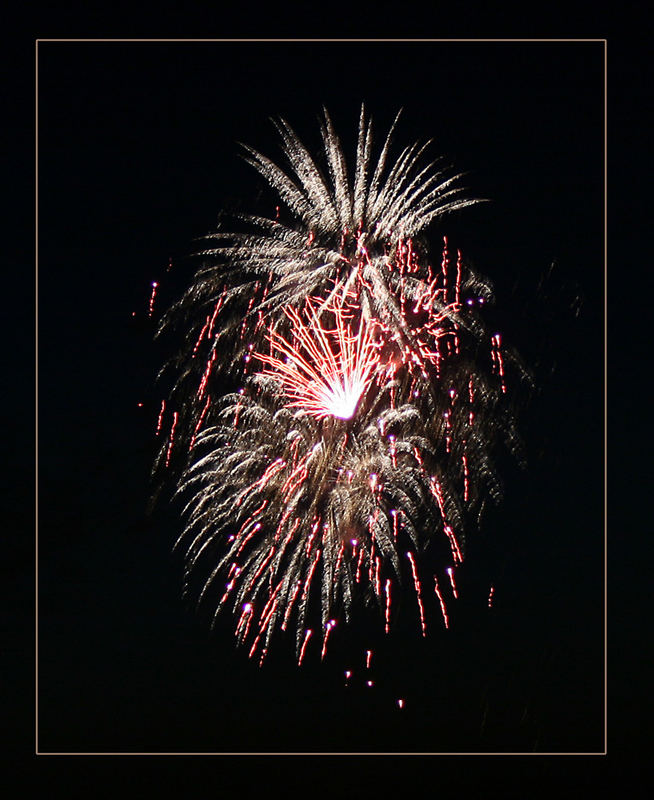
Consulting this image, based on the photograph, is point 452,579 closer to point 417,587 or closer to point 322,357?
point 417,587

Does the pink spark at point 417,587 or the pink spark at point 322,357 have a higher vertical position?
the pink spark at point 322,357

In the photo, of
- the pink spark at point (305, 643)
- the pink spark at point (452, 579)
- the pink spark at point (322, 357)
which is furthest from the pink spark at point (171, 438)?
the pink spark at point (452, 579)

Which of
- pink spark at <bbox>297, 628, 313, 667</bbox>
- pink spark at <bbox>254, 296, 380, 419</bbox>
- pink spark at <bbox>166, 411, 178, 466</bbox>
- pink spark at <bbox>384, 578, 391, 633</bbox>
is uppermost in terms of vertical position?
pink spark at <bbox>254, 296, 380, 419</bbox>

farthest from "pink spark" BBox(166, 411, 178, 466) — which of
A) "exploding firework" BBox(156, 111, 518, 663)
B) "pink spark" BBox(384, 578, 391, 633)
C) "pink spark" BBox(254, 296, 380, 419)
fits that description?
"pink spark" BBox(384, 578, 391, 633)

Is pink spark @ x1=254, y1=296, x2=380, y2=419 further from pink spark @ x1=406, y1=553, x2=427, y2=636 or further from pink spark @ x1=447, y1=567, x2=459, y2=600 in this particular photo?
pink spark @ x1=447, y1=567, x2=459, y2=600

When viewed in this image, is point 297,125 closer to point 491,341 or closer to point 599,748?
point 491,341

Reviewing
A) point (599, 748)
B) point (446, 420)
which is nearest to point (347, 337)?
point (446, 420)

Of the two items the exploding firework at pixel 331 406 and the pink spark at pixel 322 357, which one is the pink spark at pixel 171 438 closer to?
the exploding firework at pixel 331 406

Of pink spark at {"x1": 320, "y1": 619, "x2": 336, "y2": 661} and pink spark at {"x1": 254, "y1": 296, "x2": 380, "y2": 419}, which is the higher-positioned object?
pink spark at {"x1": 254, "y1": 296, "x2": 380, "y2": 419}
